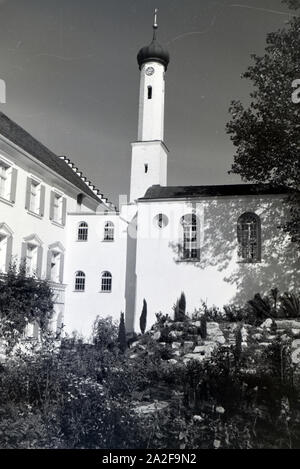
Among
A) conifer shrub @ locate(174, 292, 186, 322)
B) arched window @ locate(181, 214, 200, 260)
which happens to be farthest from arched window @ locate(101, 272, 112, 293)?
arched window @ locate(181, 214, 200, 260)

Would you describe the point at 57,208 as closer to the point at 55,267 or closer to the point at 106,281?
the point at 55,267

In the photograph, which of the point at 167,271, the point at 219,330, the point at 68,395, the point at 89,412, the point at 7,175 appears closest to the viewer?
the point at 89,412

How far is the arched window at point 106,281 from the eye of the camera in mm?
25766

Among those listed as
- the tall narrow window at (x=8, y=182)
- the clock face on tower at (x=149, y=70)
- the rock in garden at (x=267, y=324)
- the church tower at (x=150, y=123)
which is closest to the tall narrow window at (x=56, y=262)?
the tall narrow window at (x=8, y=182)

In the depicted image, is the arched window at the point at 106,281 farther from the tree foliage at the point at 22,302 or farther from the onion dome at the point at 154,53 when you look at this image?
the onion dome at the point at 154,53

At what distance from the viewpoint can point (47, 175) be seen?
2416 centimetres

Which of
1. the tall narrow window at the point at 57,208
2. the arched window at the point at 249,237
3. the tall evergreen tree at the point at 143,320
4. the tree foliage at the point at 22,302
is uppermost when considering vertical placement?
the tall narrow window at the point at 57,208

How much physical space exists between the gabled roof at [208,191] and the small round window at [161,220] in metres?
1.01

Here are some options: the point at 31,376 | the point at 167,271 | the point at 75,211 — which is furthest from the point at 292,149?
the point at 75,211

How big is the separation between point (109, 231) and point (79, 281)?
11.4ft

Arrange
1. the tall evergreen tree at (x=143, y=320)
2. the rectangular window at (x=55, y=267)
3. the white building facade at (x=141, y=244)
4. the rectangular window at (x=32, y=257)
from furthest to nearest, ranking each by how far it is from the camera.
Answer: the rectangular window at (x=55, y=267) → the rectangular window at (x=32, y=257) → the tall evergreen tree at (x=143, y=320) → the white building facade at (x=141, y=244)

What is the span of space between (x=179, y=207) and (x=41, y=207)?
7.38 metres

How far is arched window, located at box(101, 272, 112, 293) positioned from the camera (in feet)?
84.5

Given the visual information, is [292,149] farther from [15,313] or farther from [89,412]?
[89,412]
